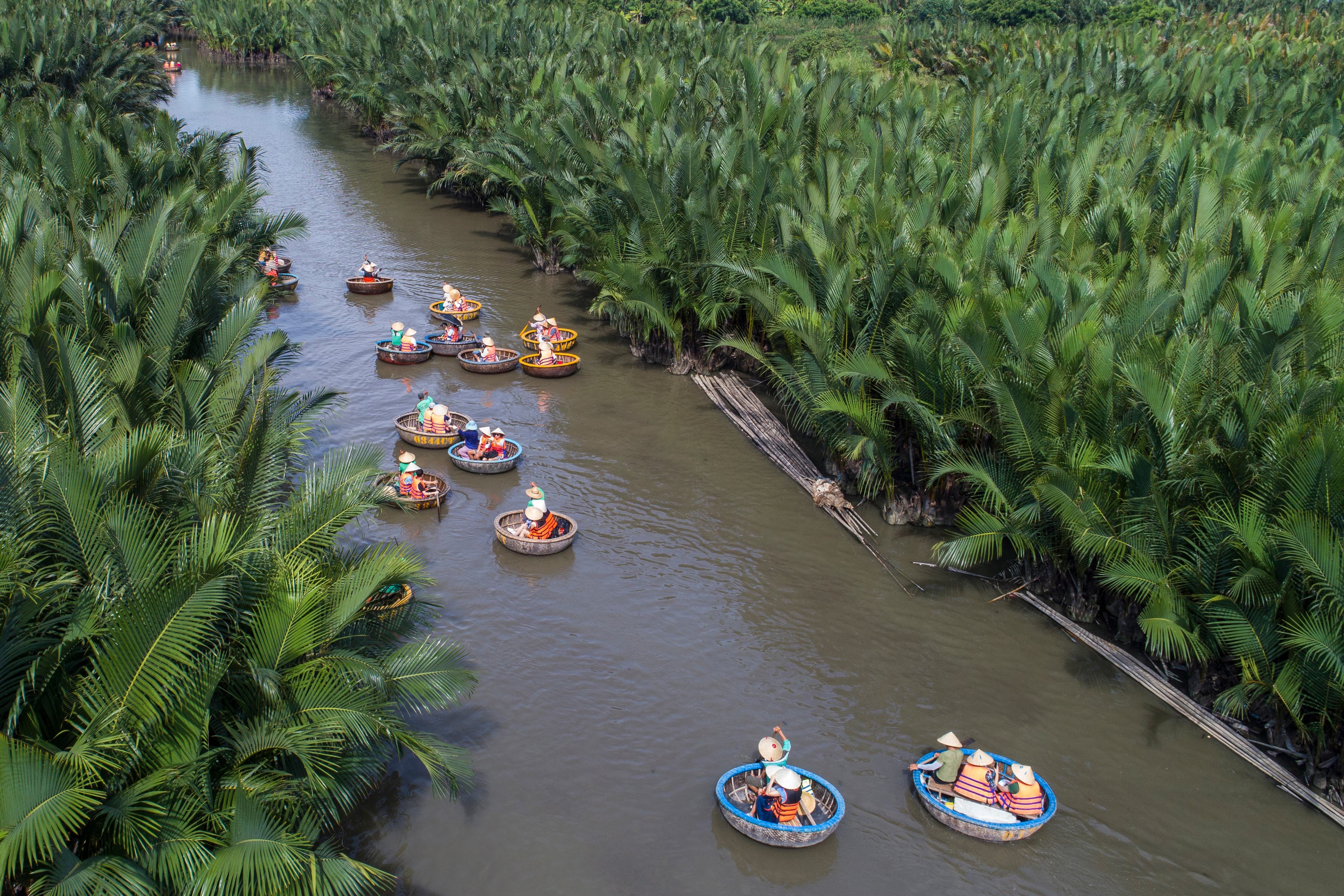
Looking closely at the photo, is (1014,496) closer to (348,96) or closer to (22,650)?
(22,650)

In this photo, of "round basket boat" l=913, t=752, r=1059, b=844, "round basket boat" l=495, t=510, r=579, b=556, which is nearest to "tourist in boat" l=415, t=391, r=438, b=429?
"round basket boat" l=495, t=510, r=579, b=556

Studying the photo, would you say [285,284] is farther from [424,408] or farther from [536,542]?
[536,542]

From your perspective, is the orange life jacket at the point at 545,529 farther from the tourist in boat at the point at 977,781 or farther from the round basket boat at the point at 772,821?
the tourist in boat at the point at 977,781

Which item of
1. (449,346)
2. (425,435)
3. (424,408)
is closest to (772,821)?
(425,435)

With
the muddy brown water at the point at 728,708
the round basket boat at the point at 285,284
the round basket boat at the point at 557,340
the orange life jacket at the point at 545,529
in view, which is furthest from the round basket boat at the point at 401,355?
the orange life jacket at the point at 545,529

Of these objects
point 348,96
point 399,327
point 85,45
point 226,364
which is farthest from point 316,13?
point 226,364

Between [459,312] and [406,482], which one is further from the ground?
[406,482]
